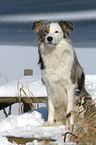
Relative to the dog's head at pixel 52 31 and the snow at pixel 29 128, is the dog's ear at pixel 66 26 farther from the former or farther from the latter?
the snow at pixel 29 128

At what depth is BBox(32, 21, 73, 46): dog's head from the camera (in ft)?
13.1

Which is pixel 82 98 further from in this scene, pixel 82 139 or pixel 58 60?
pixel 82 139

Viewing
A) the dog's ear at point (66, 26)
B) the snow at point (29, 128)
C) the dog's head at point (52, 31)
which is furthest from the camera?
the dog's ear at point (66, 26)

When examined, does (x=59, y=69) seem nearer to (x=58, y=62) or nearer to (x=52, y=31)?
(x=58, y=62)

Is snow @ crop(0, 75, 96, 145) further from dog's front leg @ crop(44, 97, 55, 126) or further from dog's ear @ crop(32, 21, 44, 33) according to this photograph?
dog's ear @ crop(32, 21, 44, 33)

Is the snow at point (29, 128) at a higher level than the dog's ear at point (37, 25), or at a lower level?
lower

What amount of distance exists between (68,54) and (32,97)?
155cm

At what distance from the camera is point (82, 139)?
2.76 m

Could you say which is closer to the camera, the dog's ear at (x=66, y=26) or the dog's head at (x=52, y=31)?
the dog's head at (x=52, y=31)

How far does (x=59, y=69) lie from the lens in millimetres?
4102

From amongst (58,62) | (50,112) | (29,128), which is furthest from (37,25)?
(29,128)

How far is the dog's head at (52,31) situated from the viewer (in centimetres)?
398

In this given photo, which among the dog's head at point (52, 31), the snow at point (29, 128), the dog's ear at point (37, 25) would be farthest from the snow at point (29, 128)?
the dog's ear at point (37, 25)

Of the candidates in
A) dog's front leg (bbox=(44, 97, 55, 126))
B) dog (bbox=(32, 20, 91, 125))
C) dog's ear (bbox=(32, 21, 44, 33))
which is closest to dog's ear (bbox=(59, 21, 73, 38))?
dog (bbox=(32, 20, 91, 125))
